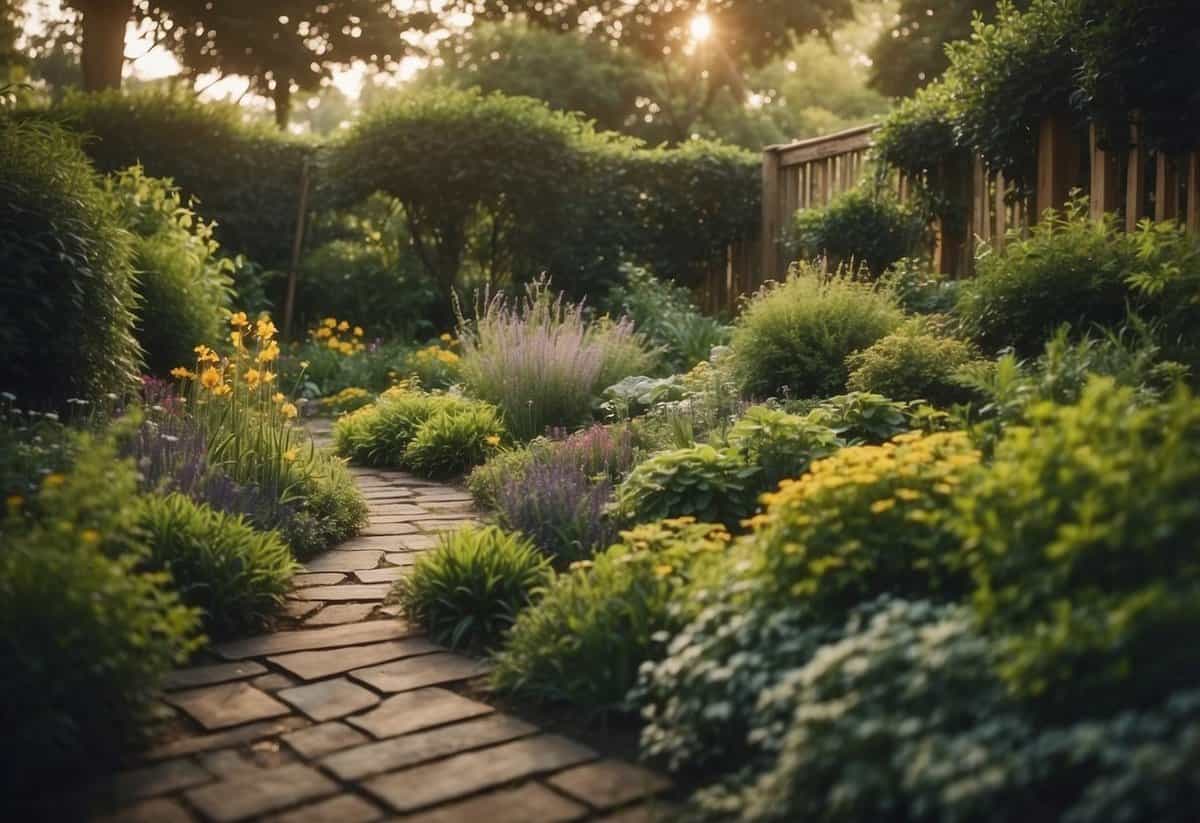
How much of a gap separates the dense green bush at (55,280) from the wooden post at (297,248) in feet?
21.0

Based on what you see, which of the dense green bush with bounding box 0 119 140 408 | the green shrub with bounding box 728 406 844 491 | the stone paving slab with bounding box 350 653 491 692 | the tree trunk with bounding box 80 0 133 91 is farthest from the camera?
the tree trunk with bounding box 80 0 133 91

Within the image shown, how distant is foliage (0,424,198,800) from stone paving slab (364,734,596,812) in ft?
2.12

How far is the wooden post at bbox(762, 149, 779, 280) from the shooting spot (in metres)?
10.1

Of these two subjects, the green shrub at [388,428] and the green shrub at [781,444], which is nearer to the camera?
the green shrub at [781,444]

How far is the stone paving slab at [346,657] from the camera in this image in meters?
3.19

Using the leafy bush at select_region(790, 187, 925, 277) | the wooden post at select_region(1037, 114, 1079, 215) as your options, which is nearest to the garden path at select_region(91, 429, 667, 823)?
the wooden post at select_region(1037, 114, 1079, 215)

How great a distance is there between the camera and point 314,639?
3.46m

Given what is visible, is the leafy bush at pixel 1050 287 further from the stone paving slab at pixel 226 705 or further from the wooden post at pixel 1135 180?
the stone paving slab at pixel 226 705

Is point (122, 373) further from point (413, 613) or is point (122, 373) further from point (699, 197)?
point (699, 197)

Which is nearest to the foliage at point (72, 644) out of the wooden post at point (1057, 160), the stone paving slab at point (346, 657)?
the stone paving slab at point (346, 657)

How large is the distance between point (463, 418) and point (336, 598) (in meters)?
2.43

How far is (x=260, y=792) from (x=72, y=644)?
0.56m

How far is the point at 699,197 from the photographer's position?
38.8 ft

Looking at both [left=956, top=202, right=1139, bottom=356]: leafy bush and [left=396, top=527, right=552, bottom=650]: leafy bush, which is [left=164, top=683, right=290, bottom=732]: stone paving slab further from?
[left=956, top=202, right=1139, bottom=356]: leafy bush
